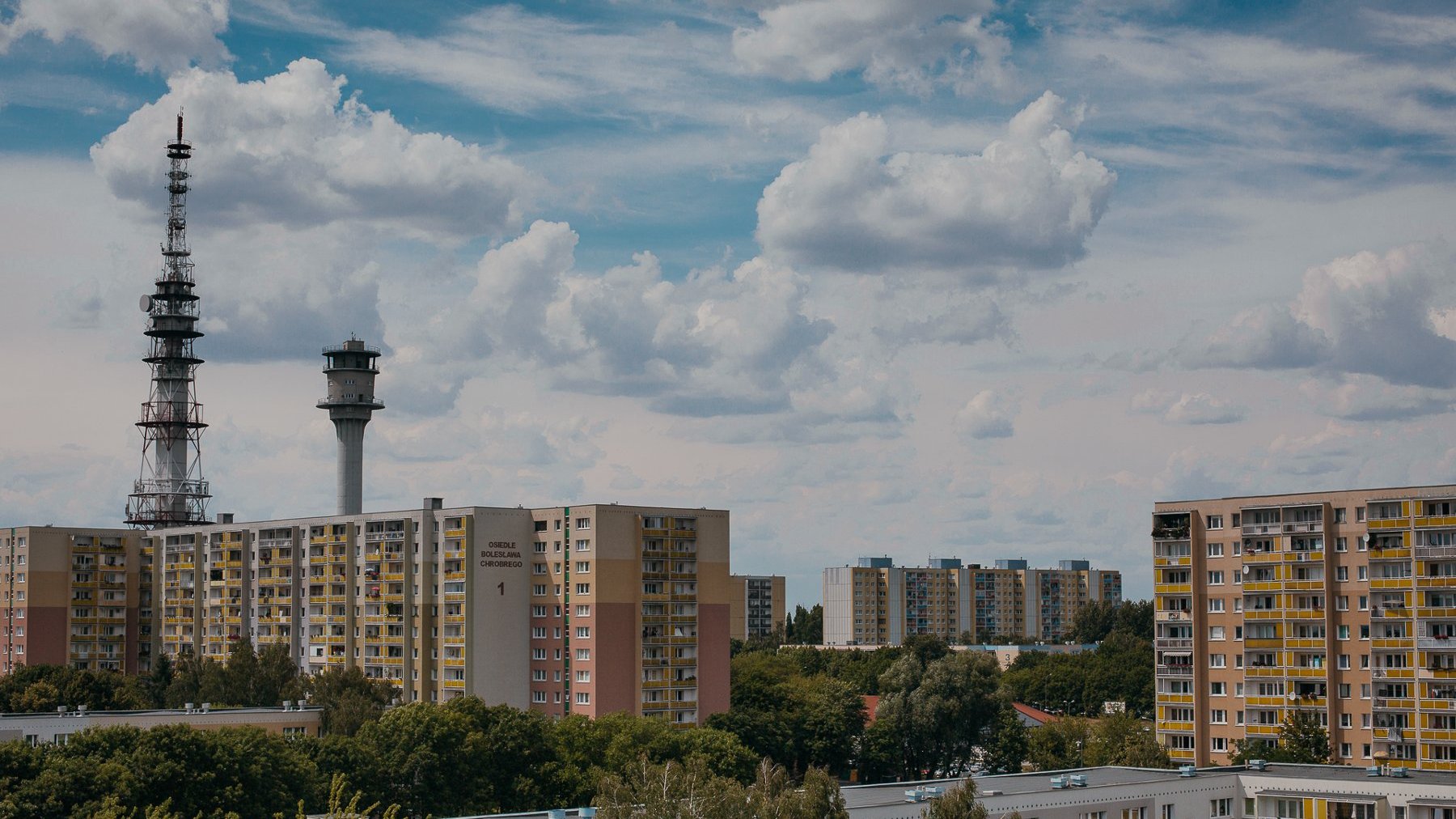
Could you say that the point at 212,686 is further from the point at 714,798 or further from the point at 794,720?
the point at 714,798

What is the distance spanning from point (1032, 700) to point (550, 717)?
83.9 m

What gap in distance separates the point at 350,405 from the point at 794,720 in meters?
71.8

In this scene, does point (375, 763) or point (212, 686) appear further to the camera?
point (212, 686)

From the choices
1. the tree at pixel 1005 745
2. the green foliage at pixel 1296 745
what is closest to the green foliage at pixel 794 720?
the tree at pixel 1005 745

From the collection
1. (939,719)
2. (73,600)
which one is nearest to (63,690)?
(73,600)

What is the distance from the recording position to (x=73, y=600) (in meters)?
141

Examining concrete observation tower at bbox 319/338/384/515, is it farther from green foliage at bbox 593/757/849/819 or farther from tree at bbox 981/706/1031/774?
green foliage at bbox 593/757/849/819

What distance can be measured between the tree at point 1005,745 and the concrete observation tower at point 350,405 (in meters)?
74.9

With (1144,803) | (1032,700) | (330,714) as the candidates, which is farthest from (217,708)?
(1032,700)

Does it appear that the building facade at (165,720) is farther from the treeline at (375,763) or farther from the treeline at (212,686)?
the treeline at (375,763)

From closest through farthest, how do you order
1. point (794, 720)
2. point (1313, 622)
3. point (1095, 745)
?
point (1313, 622) → point (1095, 745) → point (794, 720)

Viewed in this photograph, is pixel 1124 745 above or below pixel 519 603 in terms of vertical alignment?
below

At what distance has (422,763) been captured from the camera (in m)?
79.6

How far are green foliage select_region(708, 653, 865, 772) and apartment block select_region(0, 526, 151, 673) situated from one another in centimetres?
5851
